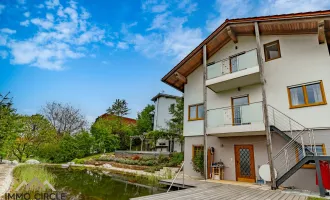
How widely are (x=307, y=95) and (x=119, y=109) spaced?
31678 mm

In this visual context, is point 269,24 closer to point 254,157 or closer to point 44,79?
point 254,157

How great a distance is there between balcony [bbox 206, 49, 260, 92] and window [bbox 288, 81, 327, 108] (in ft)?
6.30

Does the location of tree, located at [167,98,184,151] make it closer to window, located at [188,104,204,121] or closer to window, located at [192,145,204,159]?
window, located at [188,104,204,121]

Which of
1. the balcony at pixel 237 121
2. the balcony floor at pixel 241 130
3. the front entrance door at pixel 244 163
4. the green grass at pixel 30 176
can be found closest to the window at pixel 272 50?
the balcony at pixel 237 121

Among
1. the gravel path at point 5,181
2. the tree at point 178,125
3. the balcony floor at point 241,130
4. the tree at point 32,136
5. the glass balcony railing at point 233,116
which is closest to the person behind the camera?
the gravel path at point 5,181

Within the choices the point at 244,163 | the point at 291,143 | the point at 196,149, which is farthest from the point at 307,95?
the point at 196,149

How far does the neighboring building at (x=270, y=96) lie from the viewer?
8.80 metres

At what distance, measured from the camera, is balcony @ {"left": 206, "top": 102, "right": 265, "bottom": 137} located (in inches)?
377

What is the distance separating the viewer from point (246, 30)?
39.0ft

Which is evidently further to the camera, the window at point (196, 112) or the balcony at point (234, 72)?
the window at point (196, 112)

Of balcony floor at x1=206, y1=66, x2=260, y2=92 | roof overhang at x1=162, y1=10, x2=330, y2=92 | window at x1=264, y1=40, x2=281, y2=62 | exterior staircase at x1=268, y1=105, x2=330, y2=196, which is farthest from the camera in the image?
window at x1=264, y1=40, x2=281, y2=62

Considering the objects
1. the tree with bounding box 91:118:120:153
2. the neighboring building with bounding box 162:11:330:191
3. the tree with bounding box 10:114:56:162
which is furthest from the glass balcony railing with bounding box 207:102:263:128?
the tree with bounding box 10:114:56:162

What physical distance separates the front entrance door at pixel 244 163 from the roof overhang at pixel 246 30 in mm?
6622

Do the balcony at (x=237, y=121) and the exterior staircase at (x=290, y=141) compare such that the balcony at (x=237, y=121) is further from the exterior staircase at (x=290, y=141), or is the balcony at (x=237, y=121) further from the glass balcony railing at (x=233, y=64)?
the glass balcony railing at (x=233, y=64)
